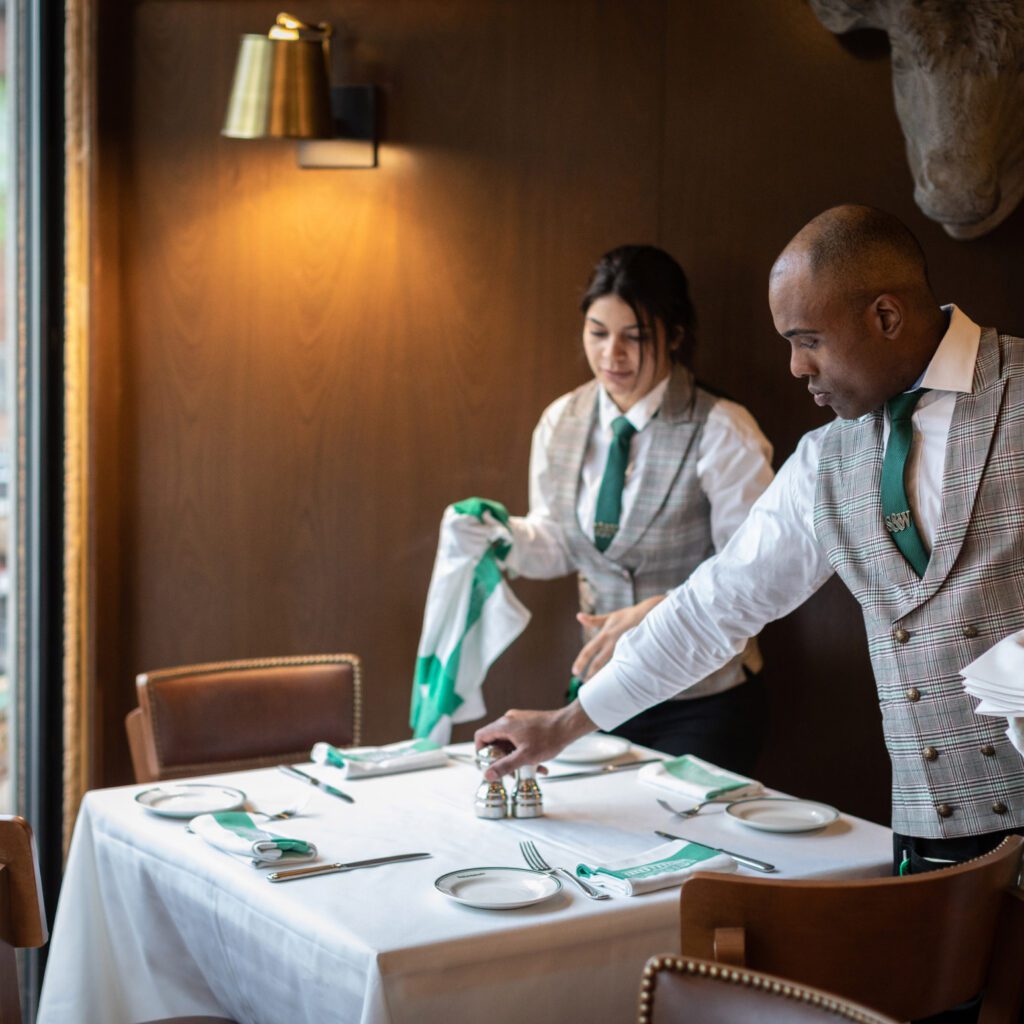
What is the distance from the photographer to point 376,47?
138 inches

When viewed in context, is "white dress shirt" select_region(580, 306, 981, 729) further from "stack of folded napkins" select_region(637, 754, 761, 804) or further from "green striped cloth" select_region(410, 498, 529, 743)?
"green striped cloth" select_region(410, 498, 529, 743)

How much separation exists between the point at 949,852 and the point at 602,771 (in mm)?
796

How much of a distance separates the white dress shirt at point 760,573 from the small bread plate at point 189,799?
601 mm

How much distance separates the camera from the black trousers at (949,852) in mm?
1807

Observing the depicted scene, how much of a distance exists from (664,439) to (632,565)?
287 mm

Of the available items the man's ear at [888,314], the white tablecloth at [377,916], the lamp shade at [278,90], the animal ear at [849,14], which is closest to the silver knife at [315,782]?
the white tablecloth at [377,916]

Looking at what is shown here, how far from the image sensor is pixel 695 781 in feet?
7.95

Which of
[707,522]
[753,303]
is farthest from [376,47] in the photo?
[707,522]

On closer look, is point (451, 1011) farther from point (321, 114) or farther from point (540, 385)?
point (321, 114)

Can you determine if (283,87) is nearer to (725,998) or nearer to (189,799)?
(189,799)

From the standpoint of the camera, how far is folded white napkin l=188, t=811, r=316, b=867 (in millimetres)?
1958

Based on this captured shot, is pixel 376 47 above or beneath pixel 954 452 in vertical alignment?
above

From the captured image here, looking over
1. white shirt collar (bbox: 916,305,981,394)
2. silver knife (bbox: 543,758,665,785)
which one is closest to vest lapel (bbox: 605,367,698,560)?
silver knife (bbox: 543,758,665,785)

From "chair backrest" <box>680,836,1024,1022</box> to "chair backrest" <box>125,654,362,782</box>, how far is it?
1.50 metres
